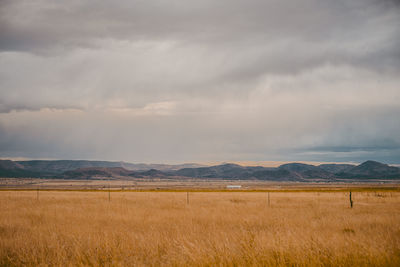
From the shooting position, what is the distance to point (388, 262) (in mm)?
6602

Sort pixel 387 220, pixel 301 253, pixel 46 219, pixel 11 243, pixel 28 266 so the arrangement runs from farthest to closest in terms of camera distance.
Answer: pixel 46 219, pixel 387 220, pixel 11 243, pixel 28 266, pixel 301 253

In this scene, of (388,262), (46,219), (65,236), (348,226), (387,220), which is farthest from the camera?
(46,219)

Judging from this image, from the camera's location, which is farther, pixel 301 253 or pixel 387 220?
pixel 387 220

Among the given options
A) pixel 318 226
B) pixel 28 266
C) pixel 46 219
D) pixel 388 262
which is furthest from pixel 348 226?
pixel 46 219

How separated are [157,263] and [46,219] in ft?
48.8

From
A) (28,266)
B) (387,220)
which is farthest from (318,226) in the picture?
(28,266)

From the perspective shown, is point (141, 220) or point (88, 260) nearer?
point (88, 260)

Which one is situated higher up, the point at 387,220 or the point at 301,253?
the point at 301,253

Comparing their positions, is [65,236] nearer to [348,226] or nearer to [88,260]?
[88,260]

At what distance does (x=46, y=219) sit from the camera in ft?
64.5

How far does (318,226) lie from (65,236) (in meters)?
12.2

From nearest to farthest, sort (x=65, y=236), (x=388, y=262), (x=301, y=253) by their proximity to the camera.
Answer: (x=388, y=262) < (x=301, y=253) < (x=65, y=236)

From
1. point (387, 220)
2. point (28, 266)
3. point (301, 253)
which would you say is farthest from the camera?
point (387, 220)

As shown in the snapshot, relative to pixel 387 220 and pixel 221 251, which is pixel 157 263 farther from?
pixel 387 220
